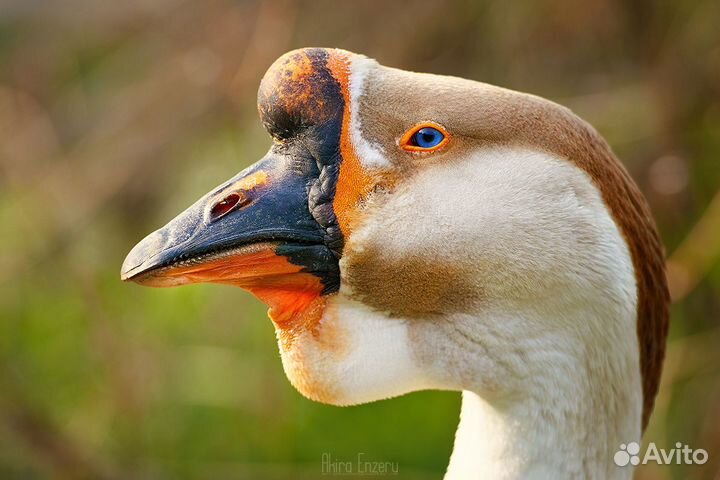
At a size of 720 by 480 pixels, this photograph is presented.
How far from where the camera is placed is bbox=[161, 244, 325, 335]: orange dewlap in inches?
93.1

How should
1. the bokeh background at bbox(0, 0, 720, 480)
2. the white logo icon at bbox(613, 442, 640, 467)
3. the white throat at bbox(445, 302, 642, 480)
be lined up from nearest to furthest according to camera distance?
the white throat at bbox(445, 302, 642, 480)
the white logo icon at bbox(613, 442, 640, 467)
the bokeh background at bbox(0, 0, 720, 480)

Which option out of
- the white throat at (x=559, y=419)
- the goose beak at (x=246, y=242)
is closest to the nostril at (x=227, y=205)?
the goose beak at (x=246, y=242)

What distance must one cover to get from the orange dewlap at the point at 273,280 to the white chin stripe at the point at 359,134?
0.35m

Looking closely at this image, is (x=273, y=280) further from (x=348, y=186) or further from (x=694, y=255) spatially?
(x=694, y=255)

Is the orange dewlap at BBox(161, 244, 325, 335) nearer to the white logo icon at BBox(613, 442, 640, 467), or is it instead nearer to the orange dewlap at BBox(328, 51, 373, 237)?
the orange dewlap at BBox(328, 51, 373, 237)

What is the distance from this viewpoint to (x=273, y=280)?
246cm

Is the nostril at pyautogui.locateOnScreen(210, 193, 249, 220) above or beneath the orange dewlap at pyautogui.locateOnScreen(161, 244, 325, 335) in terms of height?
above

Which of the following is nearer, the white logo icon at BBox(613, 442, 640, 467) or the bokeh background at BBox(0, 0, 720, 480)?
the white logo icon at BBox(613, 442, 640, 467)

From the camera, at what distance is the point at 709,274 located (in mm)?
5895

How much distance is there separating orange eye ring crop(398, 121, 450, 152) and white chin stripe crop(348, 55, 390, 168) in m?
0.07

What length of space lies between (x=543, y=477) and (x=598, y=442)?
0.20m

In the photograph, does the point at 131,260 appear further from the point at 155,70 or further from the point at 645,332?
the point at 155,70

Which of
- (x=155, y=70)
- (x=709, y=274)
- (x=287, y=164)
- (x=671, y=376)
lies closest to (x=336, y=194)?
(x=287, y=164)

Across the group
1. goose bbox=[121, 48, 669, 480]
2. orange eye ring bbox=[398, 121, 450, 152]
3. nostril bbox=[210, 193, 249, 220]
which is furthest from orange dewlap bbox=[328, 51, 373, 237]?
nostril bbox=[210, 193, 249, 220]
